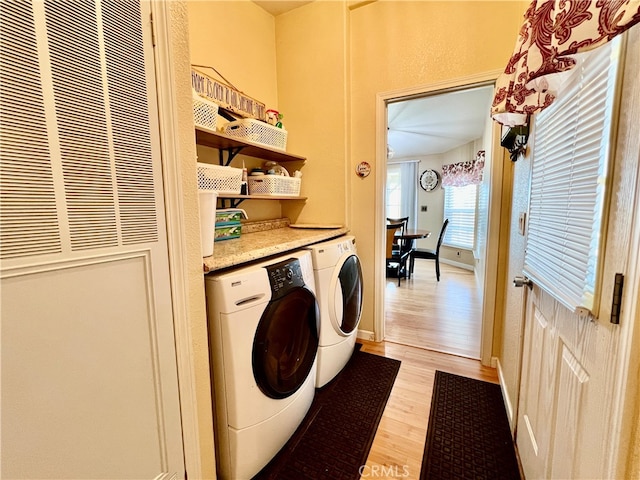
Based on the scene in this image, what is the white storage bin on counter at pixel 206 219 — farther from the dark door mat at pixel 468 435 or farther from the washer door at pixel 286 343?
the dark door mat at pixel 468 435

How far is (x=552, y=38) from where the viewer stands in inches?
24.6

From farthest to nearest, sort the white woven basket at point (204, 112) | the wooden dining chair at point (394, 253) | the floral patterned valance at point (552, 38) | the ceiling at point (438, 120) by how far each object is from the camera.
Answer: the wooden dining chair at point (394, 253) → the ceiling at point (438, 120) → the white woven basket at point (204, 112) → the floral patterned valance at point (552, 38)

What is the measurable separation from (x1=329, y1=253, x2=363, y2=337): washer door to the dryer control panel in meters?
0.43

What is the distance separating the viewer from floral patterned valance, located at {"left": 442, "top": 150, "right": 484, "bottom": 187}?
444 centimetres

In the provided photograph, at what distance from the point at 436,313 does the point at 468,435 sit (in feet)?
5.32

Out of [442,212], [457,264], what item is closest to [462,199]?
[442,212]

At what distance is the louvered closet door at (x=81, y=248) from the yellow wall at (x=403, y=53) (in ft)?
5.41

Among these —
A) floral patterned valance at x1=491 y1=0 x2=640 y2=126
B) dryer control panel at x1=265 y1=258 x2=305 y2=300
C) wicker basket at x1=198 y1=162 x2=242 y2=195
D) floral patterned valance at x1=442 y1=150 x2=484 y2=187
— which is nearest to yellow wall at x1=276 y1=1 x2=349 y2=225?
wicker basket at x1=198 y1=162 x2=242 y2=195

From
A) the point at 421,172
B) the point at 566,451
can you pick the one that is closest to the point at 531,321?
the point at 566,451

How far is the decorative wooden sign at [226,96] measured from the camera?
5.24 feet

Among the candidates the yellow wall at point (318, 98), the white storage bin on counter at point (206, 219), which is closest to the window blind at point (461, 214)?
the yellow wall at point (318, 98)

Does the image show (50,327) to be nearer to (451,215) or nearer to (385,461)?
(385,461)

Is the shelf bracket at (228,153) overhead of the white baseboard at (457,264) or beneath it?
overhead

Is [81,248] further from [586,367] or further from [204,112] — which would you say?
[586,367]
